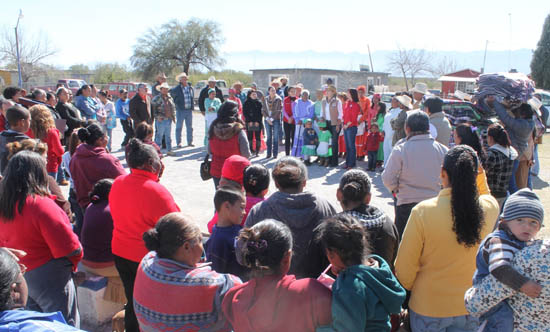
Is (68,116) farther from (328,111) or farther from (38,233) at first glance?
(38,233)

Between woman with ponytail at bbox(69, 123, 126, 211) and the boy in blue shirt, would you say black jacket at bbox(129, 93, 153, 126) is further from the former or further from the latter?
the boy in blue shirt


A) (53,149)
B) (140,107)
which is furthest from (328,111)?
(53,149)

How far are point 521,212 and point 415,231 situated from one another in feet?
2.14

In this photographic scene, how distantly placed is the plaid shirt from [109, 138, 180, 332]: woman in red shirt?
3510 millimetres

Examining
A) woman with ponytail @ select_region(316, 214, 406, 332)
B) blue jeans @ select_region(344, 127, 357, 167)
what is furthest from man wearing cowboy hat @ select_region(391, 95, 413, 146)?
woman with ponytail @ select_region(316, 214, 406, 332)

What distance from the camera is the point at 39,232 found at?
294 centimetres

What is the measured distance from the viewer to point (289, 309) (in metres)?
1.98

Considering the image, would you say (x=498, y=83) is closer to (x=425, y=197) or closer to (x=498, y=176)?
(x=498, y=176)

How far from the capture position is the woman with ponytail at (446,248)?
270 cm

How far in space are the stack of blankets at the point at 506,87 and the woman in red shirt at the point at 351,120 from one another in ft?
13.2

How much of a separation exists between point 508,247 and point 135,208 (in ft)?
8.09

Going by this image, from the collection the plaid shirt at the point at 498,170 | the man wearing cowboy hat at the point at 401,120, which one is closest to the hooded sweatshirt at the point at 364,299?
the plaid shirt at the point at 498,170

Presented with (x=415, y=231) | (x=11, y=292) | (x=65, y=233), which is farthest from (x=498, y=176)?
(x=11, y=292)

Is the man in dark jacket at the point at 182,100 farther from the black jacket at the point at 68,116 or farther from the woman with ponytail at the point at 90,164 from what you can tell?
the woman with ponytail at the point at 90,164
